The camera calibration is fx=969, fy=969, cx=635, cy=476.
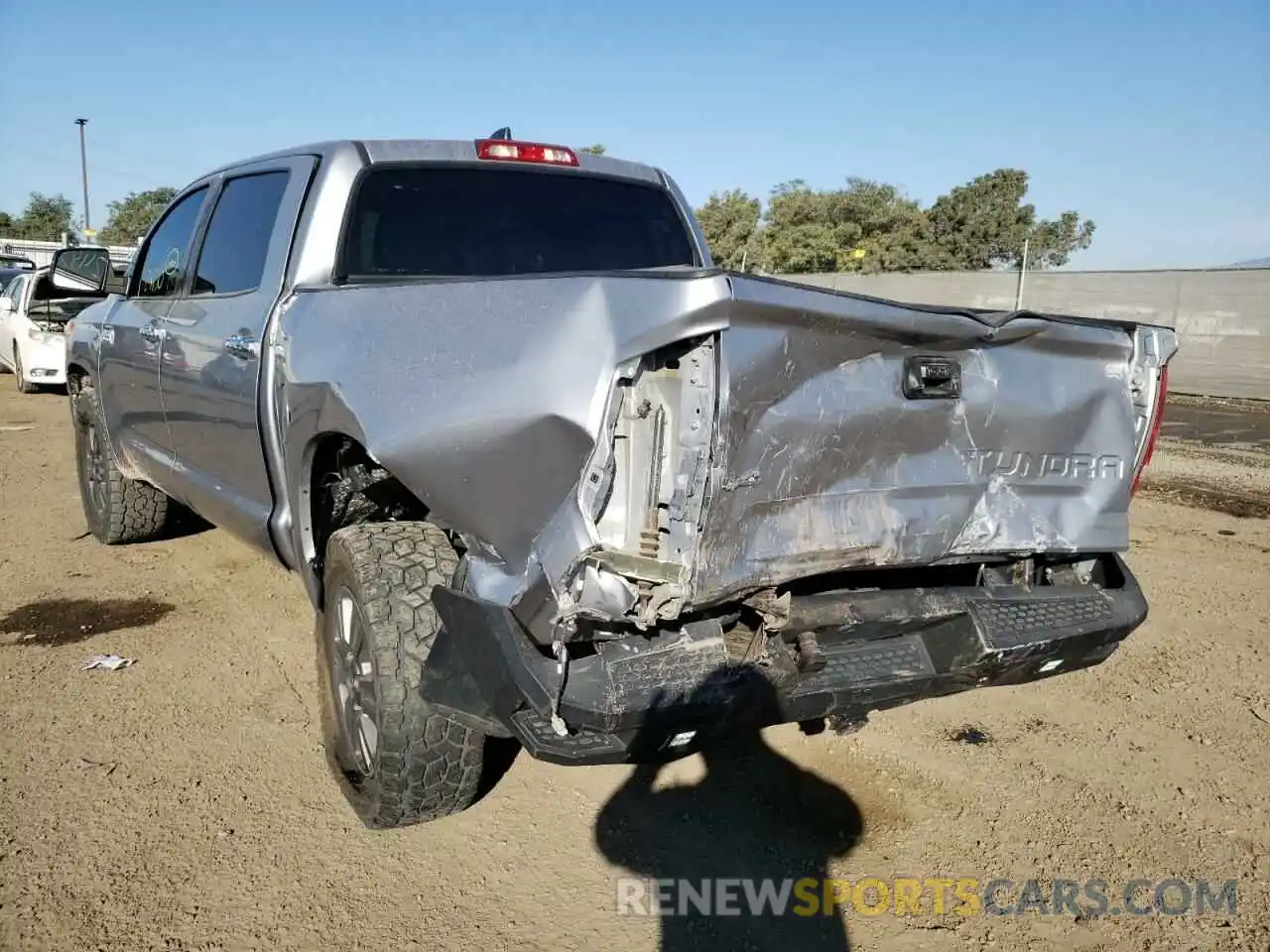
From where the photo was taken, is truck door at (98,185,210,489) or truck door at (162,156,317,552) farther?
truck door at (98,185,210,489)

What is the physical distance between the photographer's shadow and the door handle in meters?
1.94

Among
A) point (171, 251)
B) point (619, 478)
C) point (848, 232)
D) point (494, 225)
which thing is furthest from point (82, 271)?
point (848, 232)

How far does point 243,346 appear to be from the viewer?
3422mm

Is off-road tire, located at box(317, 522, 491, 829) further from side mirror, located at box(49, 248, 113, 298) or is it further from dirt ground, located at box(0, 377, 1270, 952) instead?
side mirror, located at box(49, 248, 113, 298)

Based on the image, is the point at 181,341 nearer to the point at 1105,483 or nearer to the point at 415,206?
the point at 415,206

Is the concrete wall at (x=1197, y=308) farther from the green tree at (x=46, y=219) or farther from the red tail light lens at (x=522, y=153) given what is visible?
the green tree at (x=46, y=219)

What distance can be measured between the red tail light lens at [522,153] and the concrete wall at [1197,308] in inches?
472

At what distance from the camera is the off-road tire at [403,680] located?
8.78ft

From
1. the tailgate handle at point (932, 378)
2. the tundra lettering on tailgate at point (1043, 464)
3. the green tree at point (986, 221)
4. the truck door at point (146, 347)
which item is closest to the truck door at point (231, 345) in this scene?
the truck door at point (146, 347)

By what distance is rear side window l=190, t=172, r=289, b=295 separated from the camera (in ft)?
12.1

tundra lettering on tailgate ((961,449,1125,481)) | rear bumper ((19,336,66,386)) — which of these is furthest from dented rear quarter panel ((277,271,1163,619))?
rear bumper ((19,336,66,386))

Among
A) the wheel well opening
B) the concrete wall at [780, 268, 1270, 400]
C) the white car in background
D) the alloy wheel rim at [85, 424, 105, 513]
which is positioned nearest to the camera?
the wheel well opening

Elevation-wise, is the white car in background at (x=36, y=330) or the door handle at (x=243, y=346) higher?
the door handle at (x=243, y=346)

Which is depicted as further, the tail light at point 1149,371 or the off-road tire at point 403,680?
the tail light at point 1149,371
